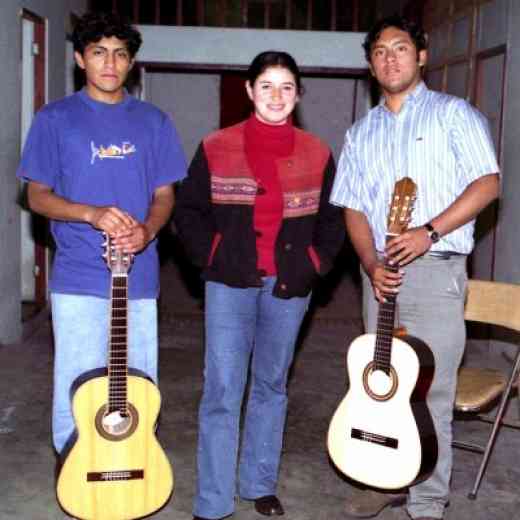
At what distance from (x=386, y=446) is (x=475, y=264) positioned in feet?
12.6

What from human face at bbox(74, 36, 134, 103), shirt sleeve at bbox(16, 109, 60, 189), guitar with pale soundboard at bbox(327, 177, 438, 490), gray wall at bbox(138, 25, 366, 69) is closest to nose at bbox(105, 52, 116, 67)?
human face at bbox(74, 36, 134, 103)

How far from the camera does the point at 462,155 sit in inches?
121

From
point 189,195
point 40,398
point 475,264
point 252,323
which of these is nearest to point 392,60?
point 189,195

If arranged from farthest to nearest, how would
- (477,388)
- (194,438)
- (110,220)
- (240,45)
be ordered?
1. (240,45)
2. (194,438)
3. (477,388)
4. (110,220)

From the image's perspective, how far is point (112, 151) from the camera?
3.05 meters

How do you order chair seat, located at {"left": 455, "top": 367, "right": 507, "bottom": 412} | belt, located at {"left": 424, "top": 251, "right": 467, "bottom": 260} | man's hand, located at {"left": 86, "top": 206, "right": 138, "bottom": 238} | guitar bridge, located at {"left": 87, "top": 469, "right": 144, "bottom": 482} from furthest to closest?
chair seat, located at {"left": 455, "top": 367, "right": 507, "bottom": 412}
belt, located at {"left": 424, "top": 251, "right": 467, "bottom": 260}
guitar bridge, located at {"left": 87, "top": 469, "right": 144, "bottom": 482}
man's hand, located at {"left": 86, "top": 206, "right": 138, "bottom": 238}

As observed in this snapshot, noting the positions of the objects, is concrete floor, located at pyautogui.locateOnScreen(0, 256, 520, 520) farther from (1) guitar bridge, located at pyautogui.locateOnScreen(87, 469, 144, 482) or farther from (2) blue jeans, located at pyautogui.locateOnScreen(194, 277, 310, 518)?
(1) guitar bridge, located at pyautogui.locateOnScreen(87, 469, 144, 482)

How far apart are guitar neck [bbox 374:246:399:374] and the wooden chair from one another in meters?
0.55

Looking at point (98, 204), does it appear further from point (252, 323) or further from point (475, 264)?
point (475, 264)

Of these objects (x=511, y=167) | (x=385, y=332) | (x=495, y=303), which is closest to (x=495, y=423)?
(x=495, y=303)

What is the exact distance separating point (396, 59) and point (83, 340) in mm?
1474

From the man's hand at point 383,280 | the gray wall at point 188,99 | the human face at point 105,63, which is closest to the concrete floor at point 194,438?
the man's hand at point 383,280

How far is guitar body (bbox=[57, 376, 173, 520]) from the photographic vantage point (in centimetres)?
303

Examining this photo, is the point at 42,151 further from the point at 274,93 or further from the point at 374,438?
the point at 374,438
